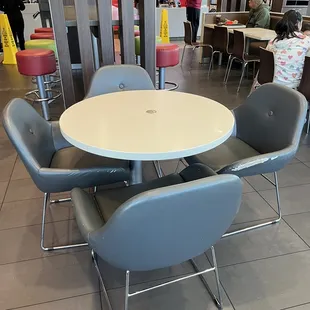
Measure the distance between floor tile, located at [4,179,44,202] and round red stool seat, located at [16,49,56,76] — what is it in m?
1.20

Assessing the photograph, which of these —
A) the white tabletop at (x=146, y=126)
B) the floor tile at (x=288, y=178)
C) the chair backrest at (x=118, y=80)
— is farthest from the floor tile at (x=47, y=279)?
the floor tile at (x=288, y=178)

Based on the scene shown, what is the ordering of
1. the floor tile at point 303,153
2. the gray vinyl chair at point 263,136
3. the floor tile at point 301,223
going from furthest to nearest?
the floor tile at point 303,153, the floor tile at point 301,223, the gray vinyl chair at point 263,136

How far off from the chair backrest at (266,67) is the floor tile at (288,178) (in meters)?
1.10

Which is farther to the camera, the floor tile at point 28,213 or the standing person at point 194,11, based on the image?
the standing person at point 194,11

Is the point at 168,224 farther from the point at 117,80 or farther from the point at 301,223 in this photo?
the point at 117,80

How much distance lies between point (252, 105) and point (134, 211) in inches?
56.5

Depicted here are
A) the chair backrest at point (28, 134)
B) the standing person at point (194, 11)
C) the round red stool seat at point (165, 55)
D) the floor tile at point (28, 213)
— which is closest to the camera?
the chair backrest at point (28, 134)

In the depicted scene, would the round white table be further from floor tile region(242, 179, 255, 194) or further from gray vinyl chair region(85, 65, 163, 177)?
floor tile region(242, 179, 255, 194)

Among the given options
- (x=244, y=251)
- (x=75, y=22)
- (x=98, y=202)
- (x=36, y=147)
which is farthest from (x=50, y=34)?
(x=244, y=251)

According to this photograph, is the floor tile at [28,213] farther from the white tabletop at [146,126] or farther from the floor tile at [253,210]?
the floor tile at [253,210]

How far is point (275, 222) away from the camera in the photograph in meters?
2.05

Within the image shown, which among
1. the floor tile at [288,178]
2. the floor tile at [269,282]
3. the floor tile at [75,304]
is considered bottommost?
the floor tile at [288,178]

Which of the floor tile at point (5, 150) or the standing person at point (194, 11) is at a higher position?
the standing person at point (194, 11)

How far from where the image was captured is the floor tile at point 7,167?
2.58m
